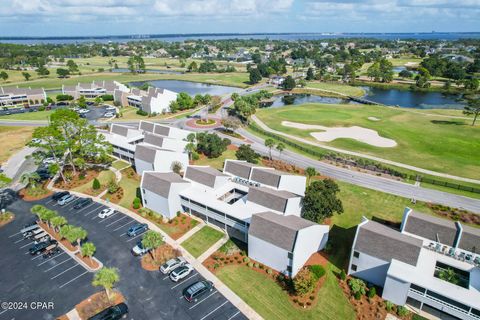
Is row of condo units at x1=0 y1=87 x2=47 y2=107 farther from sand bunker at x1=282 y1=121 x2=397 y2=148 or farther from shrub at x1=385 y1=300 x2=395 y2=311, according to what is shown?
shrub at x1=385 y1=300 x2=395 y2=311

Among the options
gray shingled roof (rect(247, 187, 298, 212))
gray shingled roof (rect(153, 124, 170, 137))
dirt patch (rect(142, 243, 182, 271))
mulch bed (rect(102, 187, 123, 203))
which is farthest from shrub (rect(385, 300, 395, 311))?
gray shingled roof (rect(153, 124, 170, 137))

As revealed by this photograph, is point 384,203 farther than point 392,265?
Yes

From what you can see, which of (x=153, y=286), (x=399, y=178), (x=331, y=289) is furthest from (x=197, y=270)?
(x=399, y=178)

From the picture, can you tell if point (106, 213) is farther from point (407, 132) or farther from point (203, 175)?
point (407, 132)

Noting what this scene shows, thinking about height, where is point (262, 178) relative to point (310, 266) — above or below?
above

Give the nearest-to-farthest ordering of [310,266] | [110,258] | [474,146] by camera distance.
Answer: [310,266]
[110,258]
[474,146]

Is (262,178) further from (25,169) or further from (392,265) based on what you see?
(25,169)
